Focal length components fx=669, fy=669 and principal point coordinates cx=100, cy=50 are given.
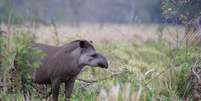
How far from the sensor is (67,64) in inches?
374

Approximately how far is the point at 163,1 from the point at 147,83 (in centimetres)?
175

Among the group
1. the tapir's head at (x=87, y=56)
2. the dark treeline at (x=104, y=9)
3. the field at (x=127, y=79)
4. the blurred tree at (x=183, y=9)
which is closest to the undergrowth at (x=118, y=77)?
the field at (x=127, y=79)

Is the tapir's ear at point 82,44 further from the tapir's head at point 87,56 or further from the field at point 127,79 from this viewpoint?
the field at point 127,79

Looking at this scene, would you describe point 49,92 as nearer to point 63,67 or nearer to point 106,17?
point 63,67

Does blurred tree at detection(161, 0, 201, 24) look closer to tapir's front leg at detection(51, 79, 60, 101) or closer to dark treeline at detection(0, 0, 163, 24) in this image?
tapir's front leg at detection(51, 79, 60, 101)

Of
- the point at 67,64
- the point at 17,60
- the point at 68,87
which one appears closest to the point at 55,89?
the point at 68,87

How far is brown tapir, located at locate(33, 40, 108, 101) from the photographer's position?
9.47m

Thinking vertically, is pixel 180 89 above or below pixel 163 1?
below

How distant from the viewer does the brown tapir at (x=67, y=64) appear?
31.1 feet

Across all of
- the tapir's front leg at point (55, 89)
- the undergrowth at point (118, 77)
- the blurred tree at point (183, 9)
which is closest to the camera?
→ the undergrowth at point (118, 77)

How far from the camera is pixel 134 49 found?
17.0 metres

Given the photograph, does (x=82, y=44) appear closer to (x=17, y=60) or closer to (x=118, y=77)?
(x=118, y=77)

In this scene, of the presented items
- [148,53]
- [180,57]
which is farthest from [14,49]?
[148,53]

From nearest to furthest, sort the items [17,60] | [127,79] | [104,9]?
[17,60] < [127,79] < [104,9]
